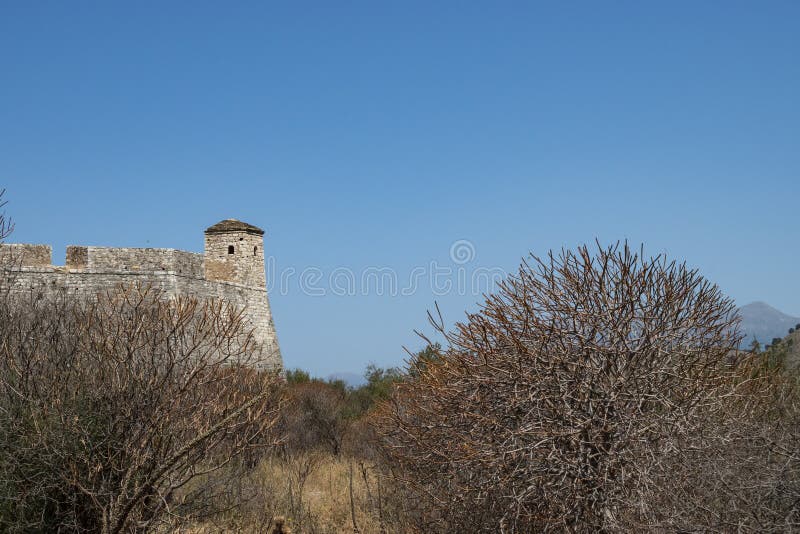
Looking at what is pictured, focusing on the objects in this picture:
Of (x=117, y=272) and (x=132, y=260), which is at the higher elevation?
(x=132, y=260)

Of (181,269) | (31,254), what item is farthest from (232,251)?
(31,254)

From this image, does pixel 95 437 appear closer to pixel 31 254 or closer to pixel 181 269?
pixel 31 254

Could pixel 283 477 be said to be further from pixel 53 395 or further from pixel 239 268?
pixel 239 268

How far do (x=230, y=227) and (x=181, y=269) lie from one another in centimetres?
214

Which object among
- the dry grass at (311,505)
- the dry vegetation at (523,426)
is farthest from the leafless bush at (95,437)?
the dry grass at (311,505)

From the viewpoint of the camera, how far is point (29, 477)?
6.48 metres

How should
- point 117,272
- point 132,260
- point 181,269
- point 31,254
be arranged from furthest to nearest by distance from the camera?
point 181,269 < point 132,260 < point 117,272 < point 31,254

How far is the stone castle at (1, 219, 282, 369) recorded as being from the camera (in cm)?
2036

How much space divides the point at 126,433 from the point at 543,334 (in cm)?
344

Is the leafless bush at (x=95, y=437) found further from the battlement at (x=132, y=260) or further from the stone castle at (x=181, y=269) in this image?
the battlement at (x=132, y=260)

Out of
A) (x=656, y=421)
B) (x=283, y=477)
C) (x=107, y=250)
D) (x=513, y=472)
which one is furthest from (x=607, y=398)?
(x=107, y=250)

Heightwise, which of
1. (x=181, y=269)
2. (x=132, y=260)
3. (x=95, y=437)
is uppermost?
(x=132, y=260)

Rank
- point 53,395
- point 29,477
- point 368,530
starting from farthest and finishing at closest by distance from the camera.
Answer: point 368,530
point 53,395
point 29,477

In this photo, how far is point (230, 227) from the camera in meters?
23.7
